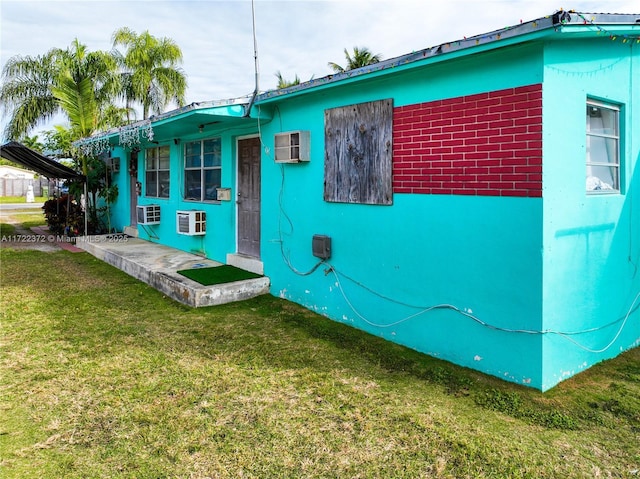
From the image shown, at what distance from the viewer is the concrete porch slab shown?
6445 mm

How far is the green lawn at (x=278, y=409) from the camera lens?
2.87 m

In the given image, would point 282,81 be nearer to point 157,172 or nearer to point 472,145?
point 157,172

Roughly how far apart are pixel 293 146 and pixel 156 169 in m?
5.79

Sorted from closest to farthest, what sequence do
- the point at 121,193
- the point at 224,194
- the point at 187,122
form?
the point at 187,122 < the point at 224,194 < the point at 121,193

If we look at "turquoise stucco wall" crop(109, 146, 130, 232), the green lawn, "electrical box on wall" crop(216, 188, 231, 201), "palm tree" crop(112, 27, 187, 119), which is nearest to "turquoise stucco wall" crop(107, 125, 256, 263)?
"electrical box on wall" crop(216, 188, 231, 201)

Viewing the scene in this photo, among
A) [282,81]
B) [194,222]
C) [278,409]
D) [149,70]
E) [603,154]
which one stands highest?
[149,70]

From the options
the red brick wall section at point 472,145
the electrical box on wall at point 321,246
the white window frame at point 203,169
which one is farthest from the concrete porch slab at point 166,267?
the red brick wall section at point 472,145

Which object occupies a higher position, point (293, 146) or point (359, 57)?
point (359, 57)

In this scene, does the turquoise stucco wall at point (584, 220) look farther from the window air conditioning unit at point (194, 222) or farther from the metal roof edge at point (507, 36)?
the window air conditioning unit at point (194, 222)

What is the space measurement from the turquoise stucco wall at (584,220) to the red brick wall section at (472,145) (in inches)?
5.4

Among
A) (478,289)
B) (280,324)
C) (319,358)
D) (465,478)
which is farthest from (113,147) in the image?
(465,478)

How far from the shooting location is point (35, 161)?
12.2 meters

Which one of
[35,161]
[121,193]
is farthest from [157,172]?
[35,161]

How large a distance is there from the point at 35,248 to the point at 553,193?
11328mm
